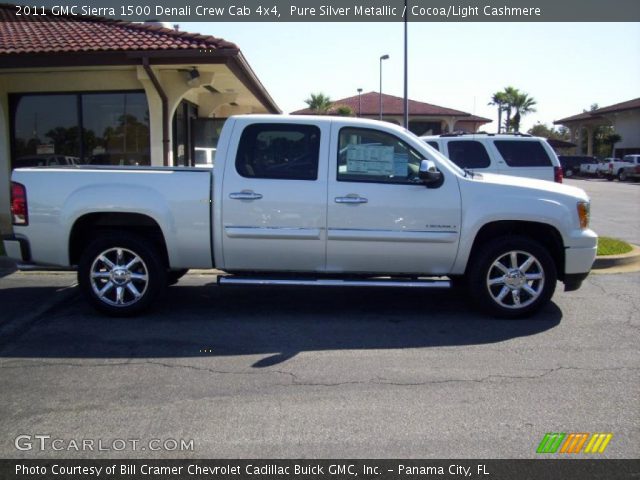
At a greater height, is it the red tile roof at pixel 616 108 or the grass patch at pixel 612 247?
the red tile roof at pixel 616 108

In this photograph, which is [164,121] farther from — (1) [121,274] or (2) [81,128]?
(1) [121,274]

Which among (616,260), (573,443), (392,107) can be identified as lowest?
(573,443)

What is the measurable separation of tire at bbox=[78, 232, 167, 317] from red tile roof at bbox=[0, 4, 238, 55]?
5.43 metres

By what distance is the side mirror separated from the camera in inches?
231

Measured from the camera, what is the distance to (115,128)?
1244cm

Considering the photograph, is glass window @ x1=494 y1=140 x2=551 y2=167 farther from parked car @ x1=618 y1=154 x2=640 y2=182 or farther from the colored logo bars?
parked car @ x1=618 y1=154 x2=640 y2=182

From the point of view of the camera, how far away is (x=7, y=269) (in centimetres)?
870

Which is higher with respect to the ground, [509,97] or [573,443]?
[509,97]

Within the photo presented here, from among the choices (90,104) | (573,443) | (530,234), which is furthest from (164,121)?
(573,443)

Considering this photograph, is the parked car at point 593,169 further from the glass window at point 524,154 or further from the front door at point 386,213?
the front door at point 386,213

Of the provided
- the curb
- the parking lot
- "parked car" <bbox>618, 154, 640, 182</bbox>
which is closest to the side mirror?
the parking lot

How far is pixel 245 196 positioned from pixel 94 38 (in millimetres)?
6921

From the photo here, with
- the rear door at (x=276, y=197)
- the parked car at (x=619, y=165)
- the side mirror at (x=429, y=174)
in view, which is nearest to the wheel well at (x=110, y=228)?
the rear door at (x=276, y=197)

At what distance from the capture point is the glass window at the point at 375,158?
6.14 m
